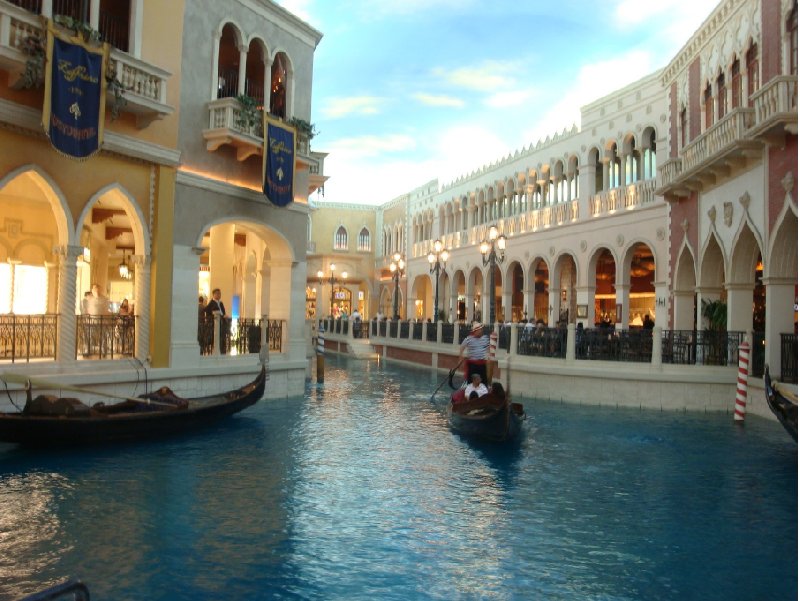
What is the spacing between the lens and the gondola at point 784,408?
7.46 metres

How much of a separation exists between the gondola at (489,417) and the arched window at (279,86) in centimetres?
595

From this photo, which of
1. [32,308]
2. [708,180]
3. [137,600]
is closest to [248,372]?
[32,308]

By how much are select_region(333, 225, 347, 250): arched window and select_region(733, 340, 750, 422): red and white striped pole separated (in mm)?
25440

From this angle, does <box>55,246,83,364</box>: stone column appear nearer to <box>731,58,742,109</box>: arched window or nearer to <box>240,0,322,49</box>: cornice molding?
<box>240,0,322,49</box>: cornice molding

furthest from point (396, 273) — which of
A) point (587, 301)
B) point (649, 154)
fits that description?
point (649, 154)

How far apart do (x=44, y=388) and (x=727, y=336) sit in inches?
387

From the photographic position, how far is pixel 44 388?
318 inches

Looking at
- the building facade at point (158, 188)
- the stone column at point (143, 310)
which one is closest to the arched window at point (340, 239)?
the building facade at point (158, 188)

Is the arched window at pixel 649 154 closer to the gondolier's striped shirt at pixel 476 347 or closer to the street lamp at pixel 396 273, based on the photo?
the street lamp at pixel 396 273

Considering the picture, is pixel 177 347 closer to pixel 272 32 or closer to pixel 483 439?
pixel 483 439

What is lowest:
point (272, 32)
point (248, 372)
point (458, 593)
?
point (458, 593)

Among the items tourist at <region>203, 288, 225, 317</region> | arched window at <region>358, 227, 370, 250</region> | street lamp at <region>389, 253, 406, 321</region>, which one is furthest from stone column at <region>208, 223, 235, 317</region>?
arched window at <region>358, 227, 370, 250</region>

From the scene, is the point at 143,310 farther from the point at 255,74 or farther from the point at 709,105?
the point at 709,105

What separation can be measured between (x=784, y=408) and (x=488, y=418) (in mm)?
3114
